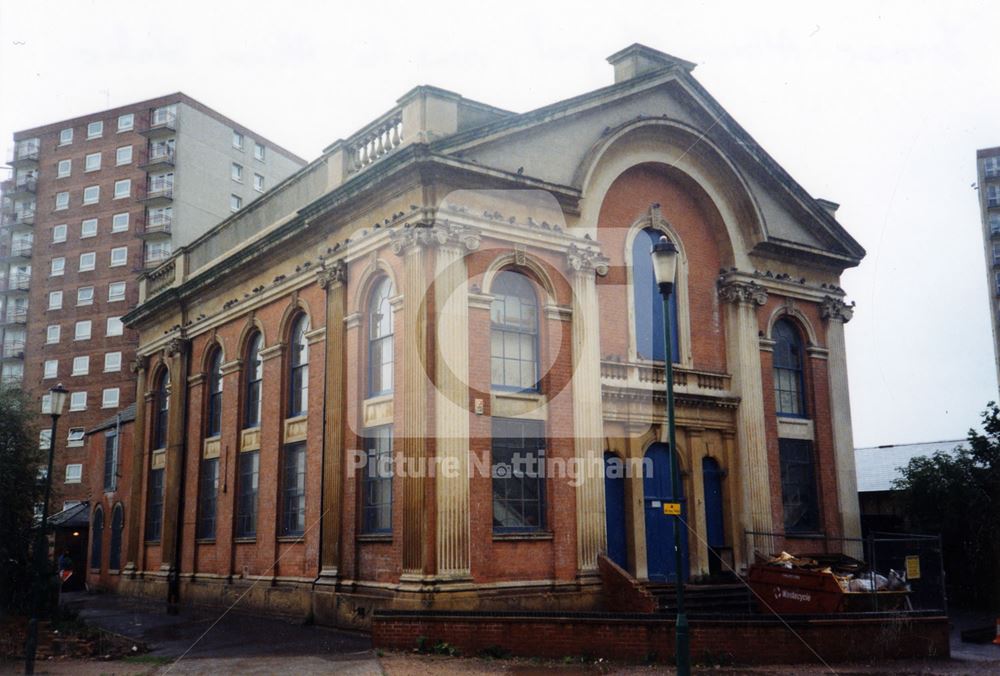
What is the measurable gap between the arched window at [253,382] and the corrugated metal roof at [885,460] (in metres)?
19.0

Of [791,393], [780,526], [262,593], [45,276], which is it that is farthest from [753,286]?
[45,276]

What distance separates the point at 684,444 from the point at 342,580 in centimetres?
839

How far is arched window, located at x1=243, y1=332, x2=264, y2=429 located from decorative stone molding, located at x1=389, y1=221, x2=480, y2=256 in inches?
329

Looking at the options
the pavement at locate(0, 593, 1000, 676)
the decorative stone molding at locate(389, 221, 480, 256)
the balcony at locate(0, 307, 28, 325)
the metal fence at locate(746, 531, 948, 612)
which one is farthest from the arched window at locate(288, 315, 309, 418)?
the balcony at locate(0, 307, 28, 325)

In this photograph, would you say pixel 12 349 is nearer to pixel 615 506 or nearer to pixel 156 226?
pixel 156 226

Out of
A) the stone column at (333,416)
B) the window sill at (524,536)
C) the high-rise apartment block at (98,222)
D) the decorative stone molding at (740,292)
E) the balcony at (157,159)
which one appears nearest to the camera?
the window sill at (524,536)

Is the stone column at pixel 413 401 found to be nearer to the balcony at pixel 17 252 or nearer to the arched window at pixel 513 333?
the arched window at pixel 513 333

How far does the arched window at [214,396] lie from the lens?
90.4 feet

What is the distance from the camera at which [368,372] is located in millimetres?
20438

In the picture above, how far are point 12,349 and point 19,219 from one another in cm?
949

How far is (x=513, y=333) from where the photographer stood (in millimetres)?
19578

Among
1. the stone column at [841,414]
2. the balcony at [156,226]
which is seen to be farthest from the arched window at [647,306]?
the balcony at [156,226]

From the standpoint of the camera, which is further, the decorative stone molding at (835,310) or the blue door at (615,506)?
the decorative stone molding at (835,310)

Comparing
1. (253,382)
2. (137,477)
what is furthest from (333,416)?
(137,477)
